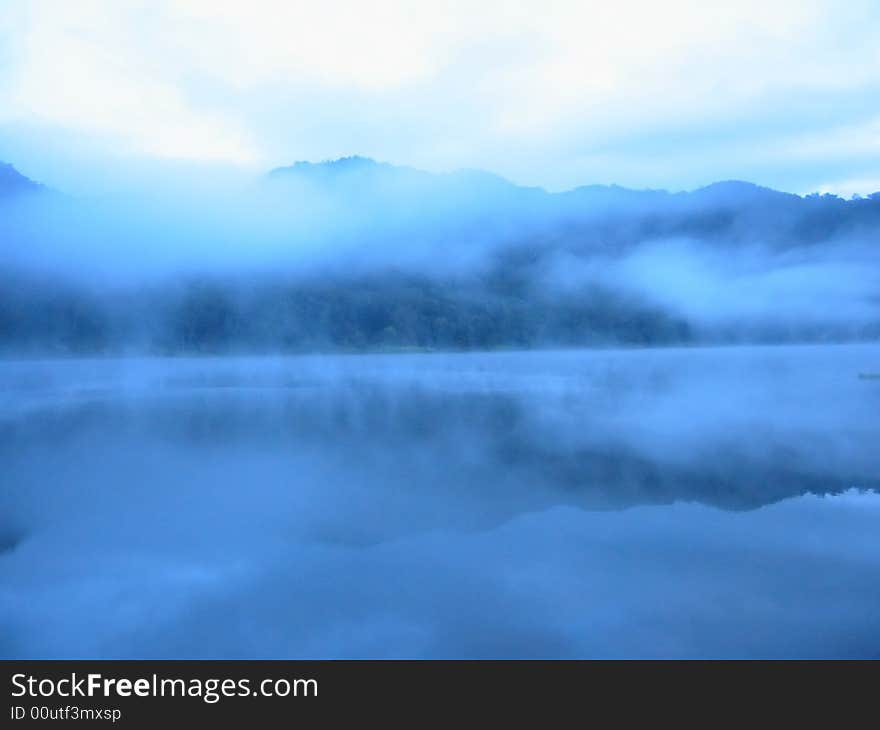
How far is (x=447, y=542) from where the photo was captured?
1174 cm

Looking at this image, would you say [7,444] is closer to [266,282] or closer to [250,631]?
[250,631]

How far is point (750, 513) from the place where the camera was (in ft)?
43.6

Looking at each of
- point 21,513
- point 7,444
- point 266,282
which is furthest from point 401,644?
point 266,282
